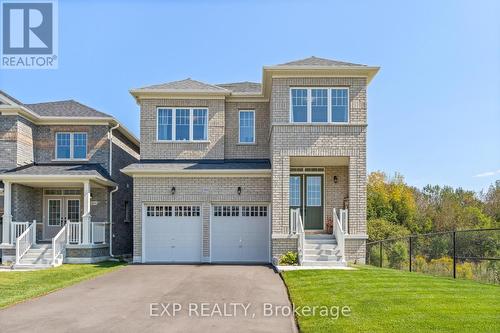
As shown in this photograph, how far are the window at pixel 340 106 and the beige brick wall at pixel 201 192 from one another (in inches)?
142

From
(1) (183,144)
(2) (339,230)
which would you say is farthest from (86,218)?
(2) (339,230)

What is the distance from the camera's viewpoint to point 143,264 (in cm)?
1789

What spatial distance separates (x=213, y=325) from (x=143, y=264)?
10.4 meters

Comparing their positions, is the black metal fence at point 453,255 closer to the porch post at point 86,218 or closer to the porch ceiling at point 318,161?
the porch ceiling at point 318,161

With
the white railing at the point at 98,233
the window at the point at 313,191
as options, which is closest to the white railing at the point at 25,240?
the white railing at the point at 98,233

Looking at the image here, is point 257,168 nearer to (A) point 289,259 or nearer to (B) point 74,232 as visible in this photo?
(A) point 289,259

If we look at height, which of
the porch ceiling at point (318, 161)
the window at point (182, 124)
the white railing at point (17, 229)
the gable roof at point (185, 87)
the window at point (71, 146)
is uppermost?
the gable roof at point (185, 87)

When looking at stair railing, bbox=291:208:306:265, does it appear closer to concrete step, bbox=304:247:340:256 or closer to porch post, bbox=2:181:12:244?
concrete step, bbox=304:247:340:256

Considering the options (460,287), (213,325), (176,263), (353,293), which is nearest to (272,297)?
(353,293)

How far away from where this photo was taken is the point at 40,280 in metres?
13.7

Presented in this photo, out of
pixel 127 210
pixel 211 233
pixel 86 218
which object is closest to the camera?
pixel 211 233

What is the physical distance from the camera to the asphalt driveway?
26.6 ft

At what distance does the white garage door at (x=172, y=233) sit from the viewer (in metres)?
18.7

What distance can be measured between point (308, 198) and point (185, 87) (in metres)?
6.83
